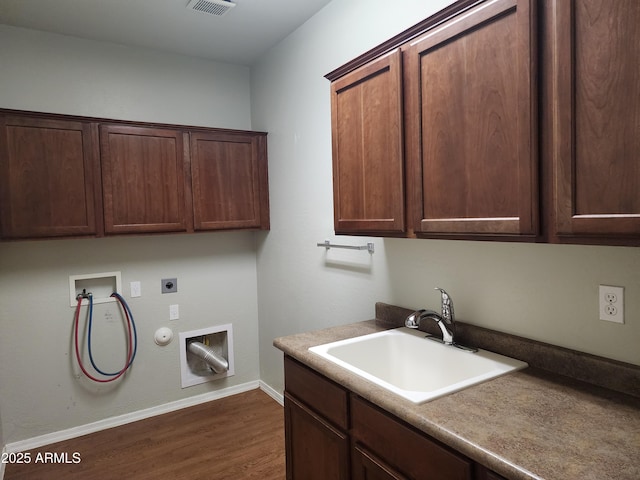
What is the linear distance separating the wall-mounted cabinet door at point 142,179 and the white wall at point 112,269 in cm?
29

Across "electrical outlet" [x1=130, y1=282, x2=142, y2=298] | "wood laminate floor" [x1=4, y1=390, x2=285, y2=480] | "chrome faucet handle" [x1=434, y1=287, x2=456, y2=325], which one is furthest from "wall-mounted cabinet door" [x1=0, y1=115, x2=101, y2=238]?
"chrome faucet handle" [x1=434, y1=287, x2=456, y2=325]

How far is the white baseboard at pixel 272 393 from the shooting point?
10.8ft

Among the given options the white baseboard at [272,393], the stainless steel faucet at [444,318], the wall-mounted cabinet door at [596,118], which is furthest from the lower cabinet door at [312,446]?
the white baseboard at [272,393]

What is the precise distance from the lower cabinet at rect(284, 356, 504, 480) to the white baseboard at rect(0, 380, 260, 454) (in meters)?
1.61

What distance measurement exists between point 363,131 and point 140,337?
7.69ft

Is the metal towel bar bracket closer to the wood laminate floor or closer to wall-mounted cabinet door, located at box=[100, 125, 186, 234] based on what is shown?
wall-mounted cabinet door, located at box=[100, 125, 186, 234]

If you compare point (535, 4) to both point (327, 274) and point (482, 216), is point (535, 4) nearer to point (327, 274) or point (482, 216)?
point (482, 216)

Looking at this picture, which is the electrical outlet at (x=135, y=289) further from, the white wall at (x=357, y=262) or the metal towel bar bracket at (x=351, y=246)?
the metal towel bar bracket at (x=351, y=246)

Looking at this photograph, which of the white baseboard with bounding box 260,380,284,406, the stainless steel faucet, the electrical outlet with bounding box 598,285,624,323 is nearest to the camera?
the electrical outlet with bounding box 598,285,624,323

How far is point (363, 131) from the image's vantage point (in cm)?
179

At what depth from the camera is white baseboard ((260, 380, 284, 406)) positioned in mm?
3289

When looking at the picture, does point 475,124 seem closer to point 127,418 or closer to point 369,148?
point 369,148

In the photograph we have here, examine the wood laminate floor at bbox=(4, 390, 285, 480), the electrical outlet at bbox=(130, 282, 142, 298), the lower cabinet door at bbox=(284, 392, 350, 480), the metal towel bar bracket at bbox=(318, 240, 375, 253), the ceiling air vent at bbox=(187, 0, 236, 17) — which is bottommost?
the wood laminate floor at bbox=(4, 390, 285, 480)

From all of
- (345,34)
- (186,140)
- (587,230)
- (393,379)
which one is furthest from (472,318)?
(186,140)
